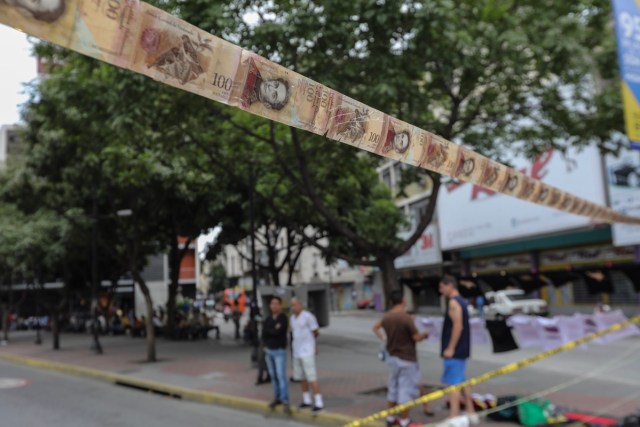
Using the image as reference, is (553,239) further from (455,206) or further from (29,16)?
(29,16)

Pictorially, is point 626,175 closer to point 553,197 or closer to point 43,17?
point 553,197

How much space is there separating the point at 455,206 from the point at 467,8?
2293 centimetres

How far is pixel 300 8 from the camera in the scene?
8539 millimetres

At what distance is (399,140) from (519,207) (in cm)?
2476

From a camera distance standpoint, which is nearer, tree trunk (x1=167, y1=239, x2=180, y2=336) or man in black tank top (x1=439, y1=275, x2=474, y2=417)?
man in black tank top (x1=439, y1=275, x2=474, y2=417)

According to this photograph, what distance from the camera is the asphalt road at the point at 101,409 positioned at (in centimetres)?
841

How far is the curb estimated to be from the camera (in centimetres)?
798

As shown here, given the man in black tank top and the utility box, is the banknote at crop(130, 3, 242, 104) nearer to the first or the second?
the man in black tank top

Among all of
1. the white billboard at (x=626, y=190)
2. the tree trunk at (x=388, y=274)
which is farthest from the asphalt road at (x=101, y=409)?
the white billboard at (x=626, y=190)

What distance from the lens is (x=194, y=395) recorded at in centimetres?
1070

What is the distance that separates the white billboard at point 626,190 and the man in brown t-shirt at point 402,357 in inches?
676

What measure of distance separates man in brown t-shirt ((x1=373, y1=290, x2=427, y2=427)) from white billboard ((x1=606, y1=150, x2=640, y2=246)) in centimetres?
1716

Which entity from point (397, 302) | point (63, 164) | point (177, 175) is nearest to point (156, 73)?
point (397, 302)

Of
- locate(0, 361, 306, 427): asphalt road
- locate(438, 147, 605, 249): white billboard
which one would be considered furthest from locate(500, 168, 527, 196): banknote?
locate(438, 147, 605, 249): white billboard
